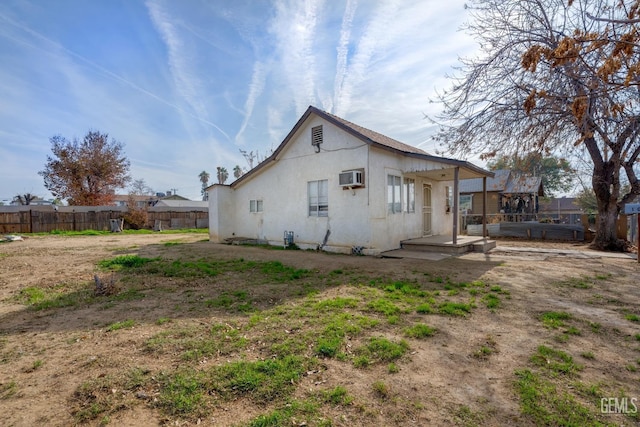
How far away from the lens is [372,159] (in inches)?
382

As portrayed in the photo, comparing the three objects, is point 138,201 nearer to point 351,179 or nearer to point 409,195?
point 351,179

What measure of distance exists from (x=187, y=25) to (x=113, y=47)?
250 centimetres

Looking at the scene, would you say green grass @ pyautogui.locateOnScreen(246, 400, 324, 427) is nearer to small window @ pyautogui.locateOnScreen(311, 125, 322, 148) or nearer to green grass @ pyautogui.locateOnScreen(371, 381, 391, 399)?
green grass @ pyautogui.locateOnScreen(371, 381, 391, 399)

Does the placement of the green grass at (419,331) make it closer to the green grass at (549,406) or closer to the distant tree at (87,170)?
the green grass at (549,406)

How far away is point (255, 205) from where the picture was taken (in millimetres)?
13797

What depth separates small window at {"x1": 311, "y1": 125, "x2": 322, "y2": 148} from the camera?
35.8ft

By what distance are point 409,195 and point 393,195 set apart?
4.09ft

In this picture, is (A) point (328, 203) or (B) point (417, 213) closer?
(A) point (328, 203)

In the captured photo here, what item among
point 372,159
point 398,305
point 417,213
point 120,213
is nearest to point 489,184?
point 417,213

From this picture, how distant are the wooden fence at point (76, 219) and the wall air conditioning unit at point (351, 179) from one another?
2025 cm

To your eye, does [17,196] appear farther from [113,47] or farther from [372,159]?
[372,159]

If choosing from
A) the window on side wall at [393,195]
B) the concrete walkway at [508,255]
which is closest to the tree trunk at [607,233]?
the concrete walkway at [508,255]

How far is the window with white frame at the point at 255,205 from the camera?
13554 mm

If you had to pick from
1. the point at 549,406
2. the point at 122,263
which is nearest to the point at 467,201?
the point at 122,263
